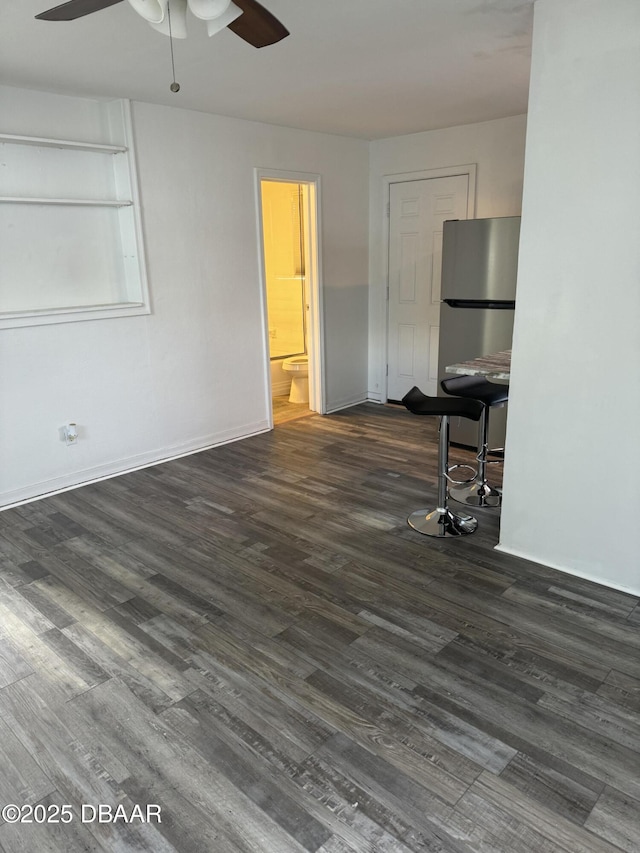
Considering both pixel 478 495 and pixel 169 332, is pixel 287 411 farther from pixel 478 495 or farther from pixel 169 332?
pixel 478 495

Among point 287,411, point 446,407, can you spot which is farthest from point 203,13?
point 287,411

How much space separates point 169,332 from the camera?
174 inches

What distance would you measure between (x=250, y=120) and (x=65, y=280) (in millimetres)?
1894

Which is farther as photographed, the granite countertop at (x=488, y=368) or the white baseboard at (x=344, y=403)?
the white baseboard at (x=344, y=403)

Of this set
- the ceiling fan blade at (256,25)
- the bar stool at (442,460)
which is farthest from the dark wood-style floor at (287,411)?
the ceiling fan blade at (256,25)

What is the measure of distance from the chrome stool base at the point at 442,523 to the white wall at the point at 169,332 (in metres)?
2.09

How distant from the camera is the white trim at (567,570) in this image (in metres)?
2.71

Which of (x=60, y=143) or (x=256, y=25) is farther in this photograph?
(x=60, y=143)

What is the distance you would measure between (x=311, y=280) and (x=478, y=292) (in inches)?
64.9

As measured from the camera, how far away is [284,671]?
7.31 feet

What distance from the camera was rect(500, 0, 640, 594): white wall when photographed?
7.79 ft

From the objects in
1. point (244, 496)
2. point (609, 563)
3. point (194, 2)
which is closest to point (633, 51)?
point (194, 2)

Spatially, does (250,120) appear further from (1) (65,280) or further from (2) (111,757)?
(2) (111,757)

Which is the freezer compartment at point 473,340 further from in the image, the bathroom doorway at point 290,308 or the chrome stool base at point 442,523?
the bathroom doorway at point 290,308
